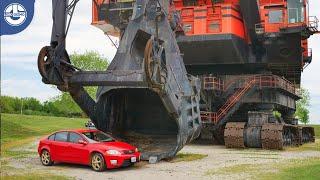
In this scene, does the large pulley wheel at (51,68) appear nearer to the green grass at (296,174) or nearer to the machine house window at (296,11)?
the green grass at (296,174)

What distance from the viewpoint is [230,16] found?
84.3 feet

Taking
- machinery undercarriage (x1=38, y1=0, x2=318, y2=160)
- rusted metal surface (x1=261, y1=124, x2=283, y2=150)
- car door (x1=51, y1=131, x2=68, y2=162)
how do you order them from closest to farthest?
car door (x1=51, y1=131, x2=68, y2=162)
machinery undercarriage (x1=38, y1=0, x2=318, y2=160)
rusted metal surface (x1=261, y1=124, x2=283, y2=150)

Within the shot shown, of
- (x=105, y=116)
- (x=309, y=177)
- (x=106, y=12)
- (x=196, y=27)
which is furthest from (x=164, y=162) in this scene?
(x=106, y=12)

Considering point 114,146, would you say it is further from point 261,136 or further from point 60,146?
point 261,136

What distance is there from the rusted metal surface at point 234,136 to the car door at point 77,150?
10.9 meters

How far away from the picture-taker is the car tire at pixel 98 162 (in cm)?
1498

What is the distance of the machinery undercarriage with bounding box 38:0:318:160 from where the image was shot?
55.4 feet

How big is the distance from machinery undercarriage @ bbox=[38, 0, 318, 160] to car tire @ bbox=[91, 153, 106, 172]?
8.31 ft

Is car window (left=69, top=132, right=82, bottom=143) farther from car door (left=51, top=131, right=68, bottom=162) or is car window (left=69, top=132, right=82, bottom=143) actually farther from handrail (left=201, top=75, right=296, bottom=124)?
handrail (left=201, top=75, right=296, bottom=124)

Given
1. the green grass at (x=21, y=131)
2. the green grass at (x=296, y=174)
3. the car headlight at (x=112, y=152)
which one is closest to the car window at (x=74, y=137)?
the car headlight at (x=112, y=152)

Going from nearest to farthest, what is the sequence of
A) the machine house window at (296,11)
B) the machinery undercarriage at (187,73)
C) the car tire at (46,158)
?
1. the car tire at (46,158)
2. the machinery undercarriage at (187,73)
3. the machine house window at (296,11)

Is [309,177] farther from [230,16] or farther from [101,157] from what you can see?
[230,16]

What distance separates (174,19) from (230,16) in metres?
6.89

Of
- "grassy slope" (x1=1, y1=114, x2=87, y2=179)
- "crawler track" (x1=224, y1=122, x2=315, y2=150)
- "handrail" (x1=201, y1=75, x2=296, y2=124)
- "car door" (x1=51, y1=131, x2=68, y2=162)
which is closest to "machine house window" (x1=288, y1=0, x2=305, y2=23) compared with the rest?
"handrail" (x1=201, y1=75, x2=296, y2=124)
